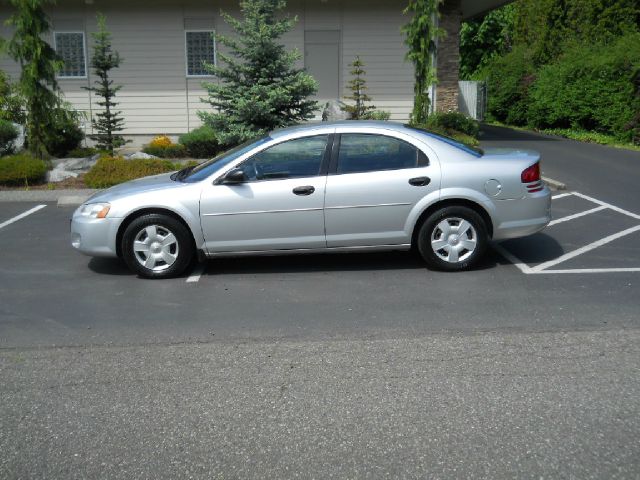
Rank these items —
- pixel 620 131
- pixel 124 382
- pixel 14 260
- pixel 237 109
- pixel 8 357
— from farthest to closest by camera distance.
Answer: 1. pixel 620 131
2. pixel 237 109
3. pixel 14 260
4. pixel 8 357
5. pixel 124 382

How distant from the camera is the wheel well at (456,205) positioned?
24.6 feet

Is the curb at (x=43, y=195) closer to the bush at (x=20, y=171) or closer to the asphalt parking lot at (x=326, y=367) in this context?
the bush at (x=20, y=171)

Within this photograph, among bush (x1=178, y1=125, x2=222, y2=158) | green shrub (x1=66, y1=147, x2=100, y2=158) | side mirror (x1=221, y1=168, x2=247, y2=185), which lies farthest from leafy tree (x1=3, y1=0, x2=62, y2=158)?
side mirror (x1=221, y1=168, x2=247, y2=185)

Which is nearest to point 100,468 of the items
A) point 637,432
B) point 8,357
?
point 8,357

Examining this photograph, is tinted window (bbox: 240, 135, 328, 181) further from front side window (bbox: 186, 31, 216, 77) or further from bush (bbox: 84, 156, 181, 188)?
front side window (bbox: 186, 31, 216, 77)

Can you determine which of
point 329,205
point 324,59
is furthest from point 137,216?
point 324,59

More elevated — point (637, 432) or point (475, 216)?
point (475, 216)

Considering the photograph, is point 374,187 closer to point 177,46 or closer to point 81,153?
point 81,153

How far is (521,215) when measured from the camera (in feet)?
24.8

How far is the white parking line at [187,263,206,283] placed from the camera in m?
7.55

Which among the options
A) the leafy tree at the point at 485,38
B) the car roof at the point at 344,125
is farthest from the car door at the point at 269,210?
the leafy tree at the point at 485,38

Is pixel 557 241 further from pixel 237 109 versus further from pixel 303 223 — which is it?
pixel 237 109

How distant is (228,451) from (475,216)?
168 inches

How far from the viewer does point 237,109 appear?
552 inches
